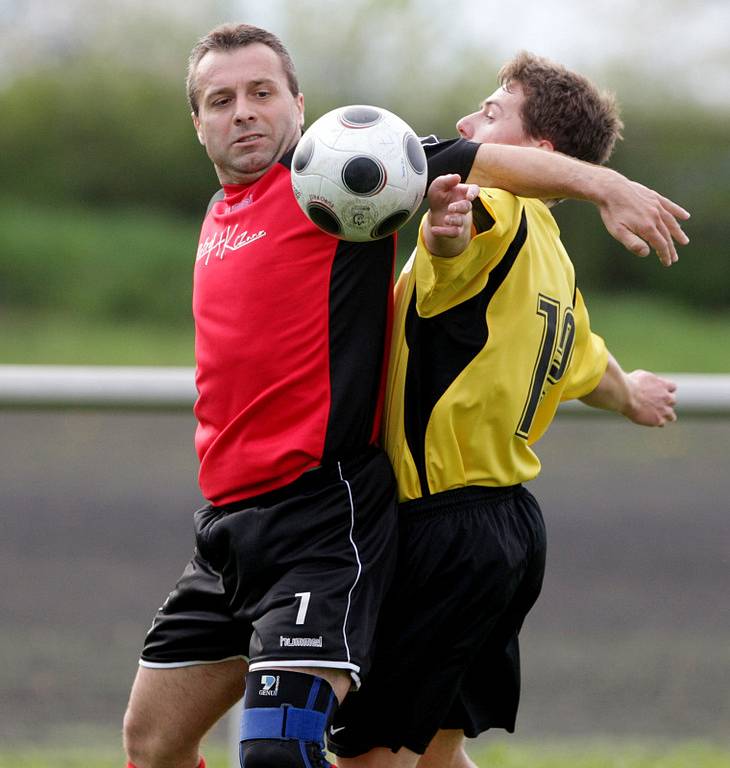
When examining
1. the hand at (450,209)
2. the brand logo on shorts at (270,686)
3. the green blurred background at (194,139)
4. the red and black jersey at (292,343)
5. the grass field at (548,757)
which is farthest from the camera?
the green blurred background at (194,139)

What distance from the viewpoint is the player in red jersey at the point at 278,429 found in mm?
3117

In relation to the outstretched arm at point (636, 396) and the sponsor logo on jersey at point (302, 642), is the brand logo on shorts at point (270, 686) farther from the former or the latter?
the outstretched arm at point (636, 396)

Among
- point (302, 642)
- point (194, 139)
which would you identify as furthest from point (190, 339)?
point (302, 642)

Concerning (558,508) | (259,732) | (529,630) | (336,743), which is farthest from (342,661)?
(558,508)

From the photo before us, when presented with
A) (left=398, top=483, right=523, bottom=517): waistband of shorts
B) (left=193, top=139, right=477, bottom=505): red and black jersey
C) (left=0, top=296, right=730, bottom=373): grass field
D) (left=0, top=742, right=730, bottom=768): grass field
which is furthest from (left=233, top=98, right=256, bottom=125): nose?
(left=0, top=296, right=730, bottom=373): grass field

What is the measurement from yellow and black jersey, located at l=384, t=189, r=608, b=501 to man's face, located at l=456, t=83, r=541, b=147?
0.93 ft

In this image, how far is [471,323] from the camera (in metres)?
3.38

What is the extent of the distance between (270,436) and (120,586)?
4564 mm

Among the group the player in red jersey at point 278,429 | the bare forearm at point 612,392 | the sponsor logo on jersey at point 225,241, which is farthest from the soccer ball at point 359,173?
the bare forearm at point 612,392

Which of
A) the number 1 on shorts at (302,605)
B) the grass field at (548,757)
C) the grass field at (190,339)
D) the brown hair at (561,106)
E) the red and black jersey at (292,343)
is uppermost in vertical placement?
the brown hair at (561,106)

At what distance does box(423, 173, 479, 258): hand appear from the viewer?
2992 mm

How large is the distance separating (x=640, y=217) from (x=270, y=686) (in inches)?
55.7

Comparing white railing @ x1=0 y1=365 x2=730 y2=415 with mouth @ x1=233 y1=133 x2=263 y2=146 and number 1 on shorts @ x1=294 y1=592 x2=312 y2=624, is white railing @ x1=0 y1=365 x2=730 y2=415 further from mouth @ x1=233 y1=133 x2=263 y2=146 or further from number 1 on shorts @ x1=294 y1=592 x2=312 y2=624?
number 1 on shorts @ x1=294 y1=592 x2=312 y2=624

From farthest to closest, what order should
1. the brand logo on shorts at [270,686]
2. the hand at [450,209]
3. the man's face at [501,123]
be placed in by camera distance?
the man's face at [501,123] → the brand logo on shorts at [270,686] → the hand at [450,209]
